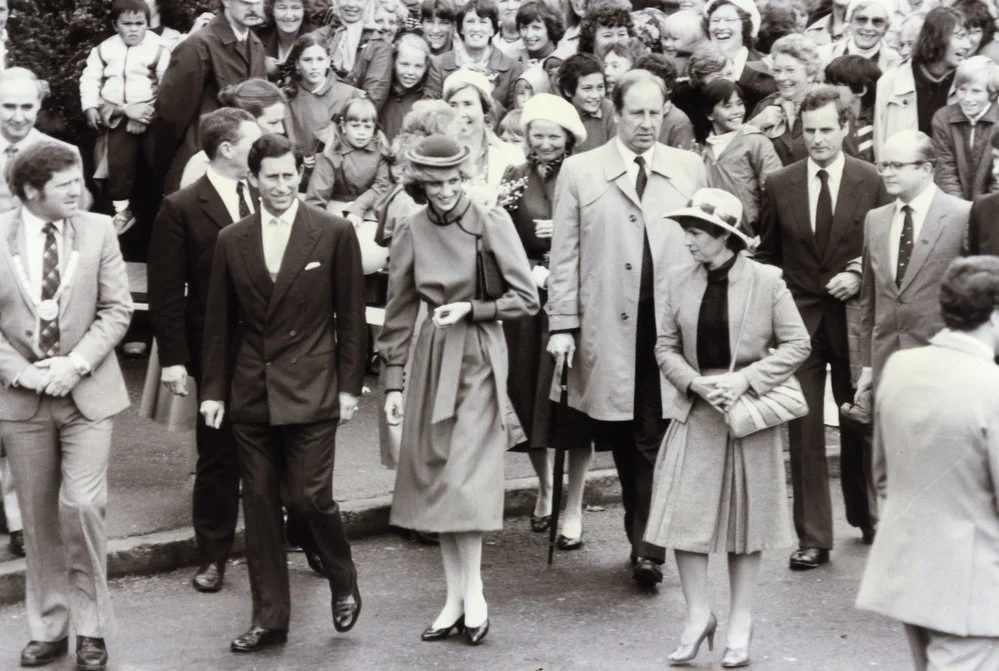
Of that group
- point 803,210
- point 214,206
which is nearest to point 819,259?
point 803,210

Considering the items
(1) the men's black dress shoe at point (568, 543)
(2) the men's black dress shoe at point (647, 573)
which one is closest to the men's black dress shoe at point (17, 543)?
(1) the men's black dress shoe at point (568, 543)

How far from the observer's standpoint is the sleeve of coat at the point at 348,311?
7.79 m

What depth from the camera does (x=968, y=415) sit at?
5625 mm

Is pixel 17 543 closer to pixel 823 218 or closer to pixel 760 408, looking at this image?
pixel 760 408

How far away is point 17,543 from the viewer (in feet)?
28.6

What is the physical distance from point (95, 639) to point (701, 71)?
594 centimetres

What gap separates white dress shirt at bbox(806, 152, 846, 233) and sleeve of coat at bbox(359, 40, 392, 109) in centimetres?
431

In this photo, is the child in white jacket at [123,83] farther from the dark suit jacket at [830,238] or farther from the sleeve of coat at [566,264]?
the dark suit jacket at [830,238]

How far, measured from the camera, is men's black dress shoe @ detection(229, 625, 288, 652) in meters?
7.68

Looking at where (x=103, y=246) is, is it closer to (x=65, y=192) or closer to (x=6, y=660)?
(x=65, y=192)

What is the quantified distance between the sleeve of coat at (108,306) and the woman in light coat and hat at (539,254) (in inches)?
94.1

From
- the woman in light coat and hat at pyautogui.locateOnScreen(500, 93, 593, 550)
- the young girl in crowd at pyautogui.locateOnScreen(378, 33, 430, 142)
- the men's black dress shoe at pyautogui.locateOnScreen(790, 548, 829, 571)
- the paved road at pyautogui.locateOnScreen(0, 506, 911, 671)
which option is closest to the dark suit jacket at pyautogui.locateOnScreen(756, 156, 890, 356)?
the men's black dress shoe at pyautogui.locateOnScreen(790, 548, 829, 571)

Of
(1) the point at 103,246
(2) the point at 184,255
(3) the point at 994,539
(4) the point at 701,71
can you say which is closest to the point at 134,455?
(2) the point at 184,255

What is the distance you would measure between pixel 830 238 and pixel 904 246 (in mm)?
647
